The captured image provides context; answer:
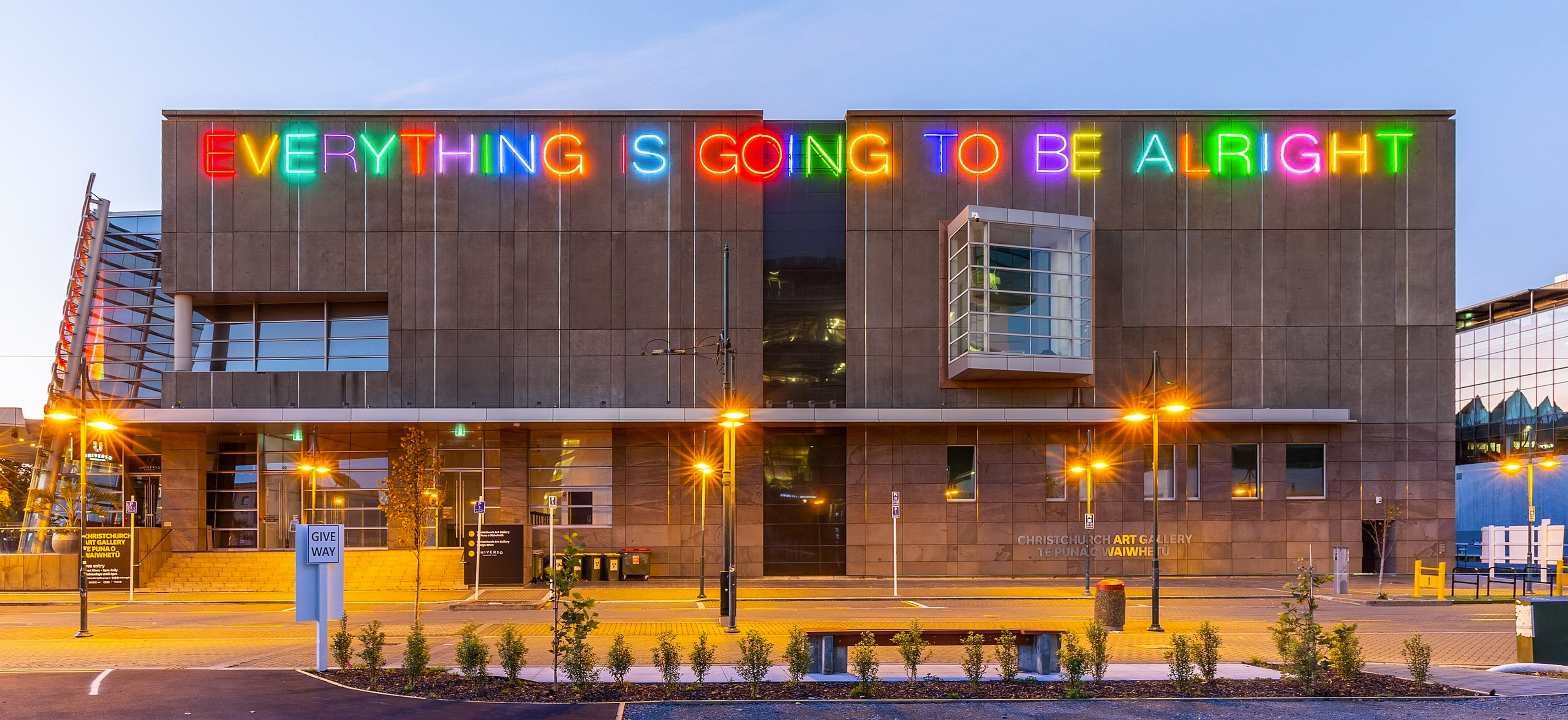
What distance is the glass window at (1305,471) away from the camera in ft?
127

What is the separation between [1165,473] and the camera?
38.8 meters

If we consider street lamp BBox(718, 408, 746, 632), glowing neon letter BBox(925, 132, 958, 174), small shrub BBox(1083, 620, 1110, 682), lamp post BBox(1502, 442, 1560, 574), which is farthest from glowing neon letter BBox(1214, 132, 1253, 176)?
small shrub BBox(1083, 620, 1110, 682)

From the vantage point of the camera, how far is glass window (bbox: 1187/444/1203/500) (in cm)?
3859

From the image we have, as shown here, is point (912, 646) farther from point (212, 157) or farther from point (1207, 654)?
point (212, 157)

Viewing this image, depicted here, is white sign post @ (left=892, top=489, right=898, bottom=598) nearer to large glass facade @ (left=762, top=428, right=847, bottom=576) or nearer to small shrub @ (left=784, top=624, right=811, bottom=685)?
large glass facade @ (left=762, top=428, right=847, bottom=576)

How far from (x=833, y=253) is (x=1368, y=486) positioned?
69.8ft

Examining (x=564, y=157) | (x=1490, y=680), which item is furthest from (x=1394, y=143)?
(x=564, y=157)

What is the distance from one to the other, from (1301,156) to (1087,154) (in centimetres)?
801

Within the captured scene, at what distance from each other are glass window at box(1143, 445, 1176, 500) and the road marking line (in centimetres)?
3245

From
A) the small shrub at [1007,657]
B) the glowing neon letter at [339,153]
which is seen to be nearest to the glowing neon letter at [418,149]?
the glowing neon letter at [339,153]

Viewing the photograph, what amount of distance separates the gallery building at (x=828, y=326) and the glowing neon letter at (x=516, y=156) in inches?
4.8

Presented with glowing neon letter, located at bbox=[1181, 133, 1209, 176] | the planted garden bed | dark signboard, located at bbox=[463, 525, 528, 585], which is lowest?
dark signboard, located at bbox=[463, 525, 528, 585]

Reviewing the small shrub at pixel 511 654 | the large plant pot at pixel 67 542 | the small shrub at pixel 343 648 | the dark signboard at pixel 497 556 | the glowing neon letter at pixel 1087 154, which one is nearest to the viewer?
the small shrub at pixel 511 654

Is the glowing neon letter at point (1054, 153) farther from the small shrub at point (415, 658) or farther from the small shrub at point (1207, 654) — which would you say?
the small shrub at point (415, 658)
